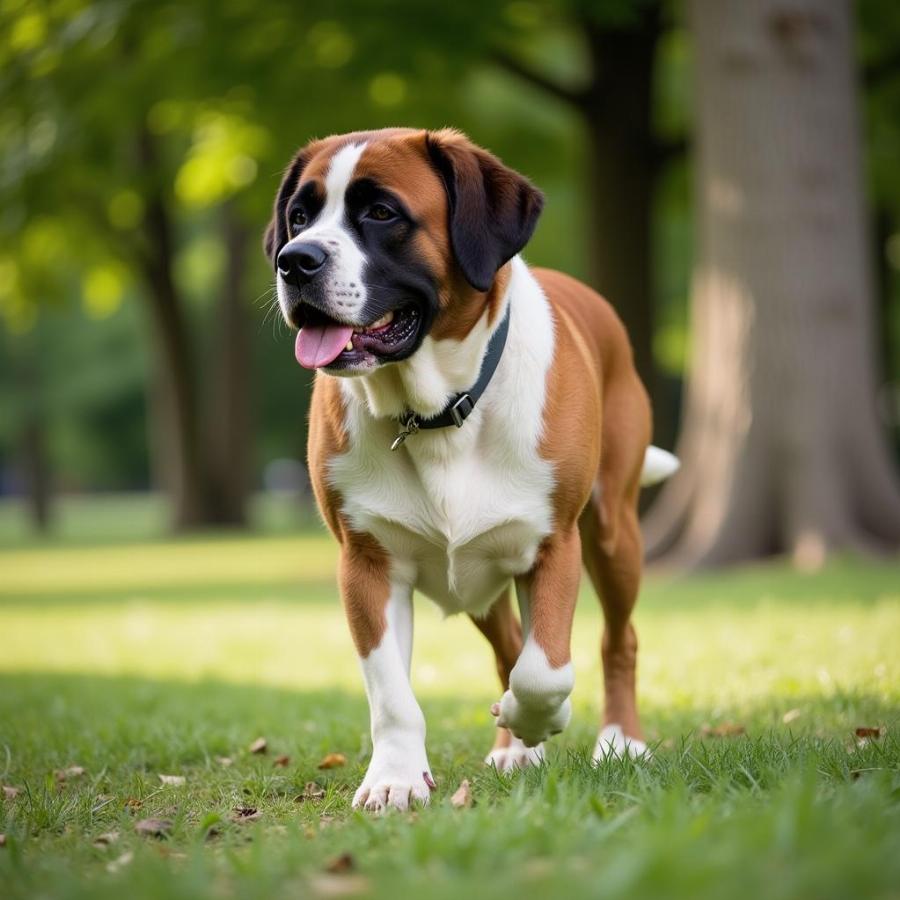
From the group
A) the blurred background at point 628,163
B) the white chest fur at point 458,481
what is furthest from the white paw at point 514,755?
the blurred background at point 628,163

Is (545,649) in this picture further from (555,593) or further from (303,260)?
(303,260)

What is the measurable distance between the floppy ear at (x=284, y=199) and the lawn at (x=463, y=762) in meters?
1.85

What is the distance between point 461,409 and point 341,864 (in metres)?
1.78

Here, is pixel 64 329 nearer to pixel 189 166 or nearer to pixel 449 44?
pixel 189 166

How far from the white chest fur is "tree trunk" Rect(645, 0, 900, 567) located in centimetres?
712

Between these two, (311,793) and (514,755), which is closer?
(311,793)

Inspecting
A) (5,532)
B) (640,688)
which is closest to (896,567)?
(640,688)

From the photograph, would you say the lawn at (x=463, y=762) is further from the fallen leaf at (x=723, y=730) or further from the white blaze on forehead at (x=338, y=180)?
the white blaze on forehead at (x=338, y=180)

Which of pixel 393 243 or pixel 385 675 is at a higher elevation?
pixel 393 243

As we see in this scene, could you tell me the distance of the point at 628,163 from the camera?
1531 cm

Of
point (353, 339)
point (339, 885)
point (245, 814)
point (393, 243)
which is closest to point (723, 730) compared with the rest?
point (245, 814)

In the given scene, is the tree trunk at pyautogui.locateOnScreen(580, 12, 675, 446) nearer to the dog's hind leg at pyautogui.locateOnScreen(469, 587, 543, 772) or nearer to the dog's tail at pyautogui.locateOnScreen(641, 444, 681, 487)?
the dog's tail at pyautogui.locateOnScreen(641, 444, 681, 487)

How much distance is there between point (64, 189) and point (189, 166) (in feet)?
5.52

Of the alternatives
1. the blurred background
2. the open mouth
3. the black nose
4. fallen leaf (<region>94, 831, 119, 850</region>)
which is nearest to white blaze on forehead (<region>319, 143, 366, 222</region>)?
the black nose
